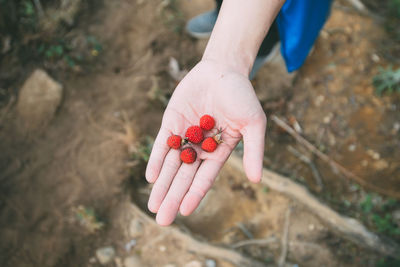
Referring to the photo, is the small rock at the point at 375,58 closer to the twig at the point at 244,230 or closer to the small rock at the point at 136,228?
the twig at the point at 244,230

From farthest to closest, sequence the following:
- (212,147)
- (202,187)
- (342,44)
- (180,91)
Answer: (342,44)
(180,91)
(212,147)
(202,187)

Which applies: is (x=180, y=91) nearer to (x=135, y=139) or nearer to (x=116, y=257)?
(x=135, y=139)

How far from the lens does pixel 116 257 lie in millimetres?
3080

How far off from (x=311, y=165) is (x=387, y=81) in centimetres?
154

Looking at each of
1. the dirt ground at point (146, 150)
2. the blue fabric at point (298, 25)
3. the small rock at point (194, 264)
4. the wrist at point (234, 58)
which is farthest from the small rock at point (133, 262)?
the blue fabric at point (298, 25)

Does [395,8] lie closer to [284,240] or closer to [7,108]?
[284,240]

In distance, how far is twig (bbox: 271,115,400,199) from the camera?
11.2 feet

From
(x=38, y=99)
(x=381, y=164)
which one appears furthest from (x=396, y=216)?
(x=38, y=99)

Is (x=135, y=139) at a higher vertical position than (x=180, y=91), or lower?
lower

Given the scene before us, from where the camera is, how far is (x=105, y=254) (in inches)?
121

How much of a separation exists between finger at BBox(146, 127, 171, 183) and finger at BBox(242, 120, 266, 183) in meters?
0.64

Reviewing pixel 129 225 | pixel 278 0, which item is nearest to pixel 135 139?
pixel 129 225

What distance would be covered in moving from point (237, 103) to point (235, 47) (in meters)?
0.56

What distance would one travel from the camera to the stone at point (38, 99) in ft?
11.6
